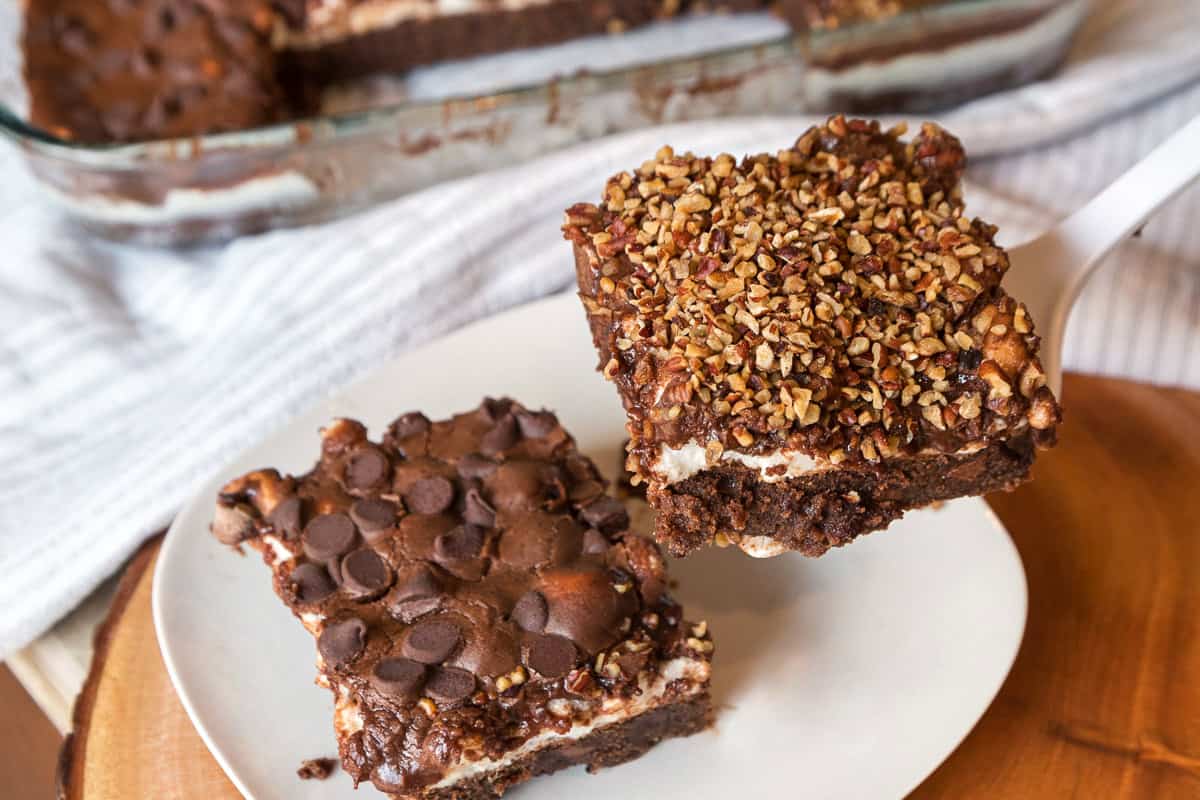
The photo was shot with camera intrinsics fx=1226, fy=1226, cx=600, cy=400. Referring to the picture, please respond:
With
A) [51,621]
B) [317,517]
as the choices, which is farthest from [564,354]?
[51,621]

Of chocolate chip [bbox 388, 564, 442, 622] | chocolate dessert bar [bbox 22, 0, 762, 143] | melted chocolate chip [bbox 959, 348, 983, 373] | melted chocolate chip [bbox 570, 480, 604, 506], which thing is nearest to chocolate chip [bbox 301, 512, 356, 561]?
chocolate chip [bbox 388, 564, 442, 622]

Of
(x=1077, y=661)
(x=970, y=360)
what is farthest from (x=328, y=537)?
(x=1077, y=661)

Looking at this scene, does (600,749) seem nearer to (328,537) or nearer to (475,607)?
(475,607)

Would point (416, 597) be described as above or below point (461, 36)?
below

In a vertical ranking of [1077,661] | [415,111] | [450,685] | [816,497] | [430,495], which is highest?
[415,111]

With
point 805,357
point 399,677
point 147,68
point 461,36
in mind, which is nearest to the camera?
point 805,357

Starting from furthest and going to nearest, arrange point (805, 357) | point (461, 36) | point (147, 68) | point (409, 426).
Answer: point (461, 36)
point (147, 68)
point (409, 426)
point (805, 357)

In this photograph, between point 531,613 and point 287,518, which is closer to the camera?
point 531,613

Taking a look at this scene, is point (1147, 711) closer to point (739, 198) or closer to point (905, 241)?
point (905, 241)

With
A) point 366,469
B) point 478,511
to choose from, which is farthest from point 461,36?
point 478,511
